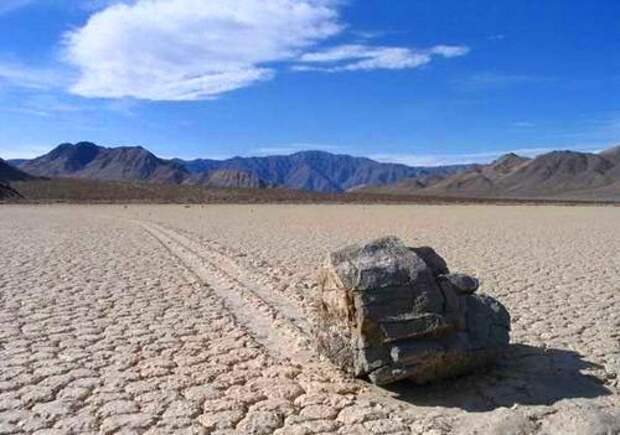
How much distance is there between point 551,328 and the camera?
6980mm

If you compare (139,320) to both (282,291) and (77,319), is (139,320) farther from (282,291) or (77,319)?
(282,291)

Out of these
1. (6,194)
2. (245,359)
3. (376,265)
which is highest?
(376,265)

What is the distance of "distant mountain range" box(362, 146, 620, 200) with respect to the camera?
464ft

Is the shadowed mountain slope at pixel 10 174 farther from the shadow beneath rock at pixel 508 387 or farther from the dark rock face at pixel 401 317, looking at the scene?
the shadow beneath rock at pixel 508 387

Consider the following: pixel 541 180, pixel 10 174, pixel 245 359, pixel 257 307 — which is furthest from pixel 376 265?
pixel 541 180

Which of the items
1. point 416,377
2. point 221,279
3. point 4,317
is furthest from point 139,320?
point 416,377

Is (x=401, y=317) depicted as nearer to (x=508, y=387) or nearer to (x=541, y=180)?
(x=508, y=387)

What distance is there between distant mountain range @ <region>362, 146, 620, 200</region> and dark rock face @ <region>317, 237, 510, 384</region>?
426 feet

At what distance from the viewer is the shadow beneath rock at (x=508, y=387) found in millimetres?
4730

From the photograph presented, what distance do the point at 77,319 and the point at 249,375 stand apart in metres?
2.93

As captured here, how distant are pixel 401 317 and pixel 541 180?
164m

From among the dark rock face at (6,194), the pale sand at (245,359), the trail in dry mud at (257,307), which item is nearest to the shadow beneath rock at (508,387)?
the pale sand at (245,359)

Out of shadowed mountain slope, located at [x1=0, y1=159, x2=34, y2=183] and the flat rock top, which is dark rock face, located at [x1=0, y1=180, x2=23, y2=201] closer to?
shadowed mountain slope, located at [x1=0, y1=159, x2=34, y2=183]

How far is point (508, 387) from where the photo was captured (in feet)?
16.4
